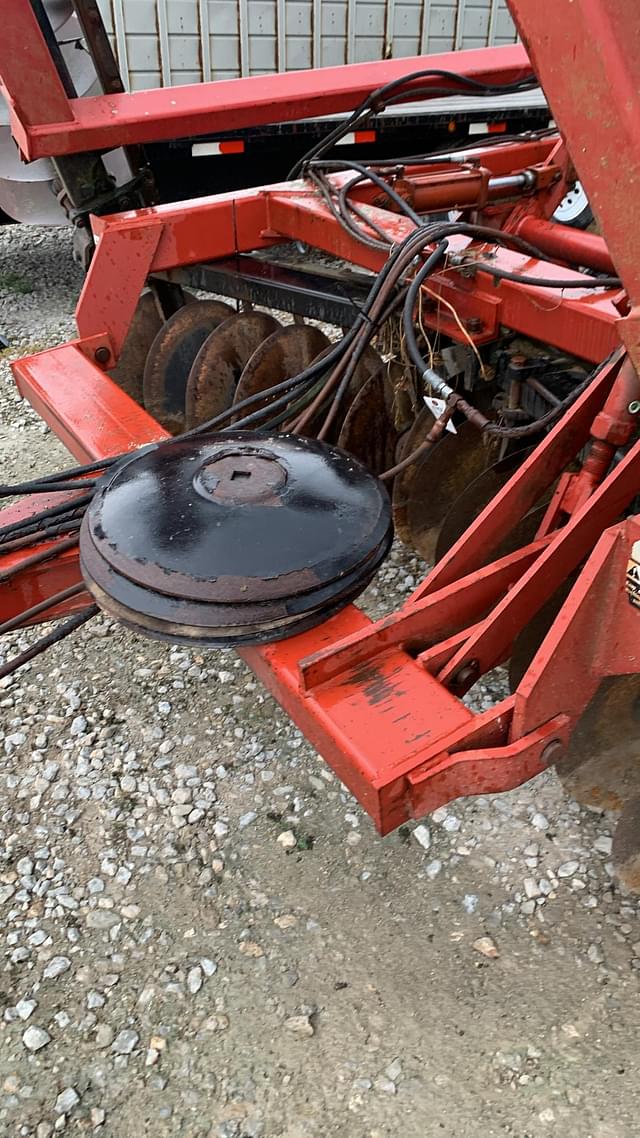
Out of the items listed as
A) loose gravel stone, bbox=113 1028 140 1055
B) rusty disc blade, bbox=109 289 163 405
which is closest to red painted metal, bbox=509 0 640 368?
loose gravel stone, bbox=113 1028 140 1055

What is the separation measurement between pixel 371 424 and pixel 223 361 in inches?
23.6

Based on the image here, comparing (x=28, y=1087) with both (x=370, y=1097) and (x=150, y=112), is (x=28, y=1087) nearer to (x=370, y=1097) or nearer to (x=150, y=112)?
(x=370, y=1097)

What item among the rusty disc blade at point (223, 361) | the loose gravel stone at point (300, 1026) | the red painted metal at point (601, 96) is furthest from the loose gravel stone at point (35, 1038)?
the rusty disc blade at point (223, 361)

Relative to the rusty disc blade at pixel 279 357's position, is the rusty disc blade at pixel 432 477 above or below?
below

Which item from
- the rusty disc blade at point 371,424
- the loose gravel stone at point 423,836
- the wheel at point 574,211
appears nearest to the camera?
the loose gravel stone at point 423,836

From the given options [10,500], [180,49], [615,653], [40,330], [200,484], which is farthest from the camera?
[40,330]

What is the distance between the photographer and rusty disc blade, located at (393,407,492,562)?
2783mm

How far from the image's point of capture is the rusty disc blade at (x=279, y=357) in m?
3.06

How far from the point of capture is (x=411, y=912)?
2066 millimetres

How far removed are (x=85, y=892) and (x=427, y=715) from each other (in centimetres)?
113

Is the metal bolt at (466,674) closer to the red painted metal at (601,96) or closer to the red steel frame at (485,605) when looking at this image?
the red steel frame at (485,605)

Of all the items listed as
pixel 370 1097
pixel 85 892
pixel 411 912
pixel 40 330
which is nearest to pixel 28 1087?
pixel 85 892

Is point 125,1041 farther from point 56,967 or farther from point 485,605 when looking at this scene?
point 485,605

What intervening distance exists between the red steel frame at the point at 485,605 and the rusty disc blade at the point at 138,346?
102 centimetres
